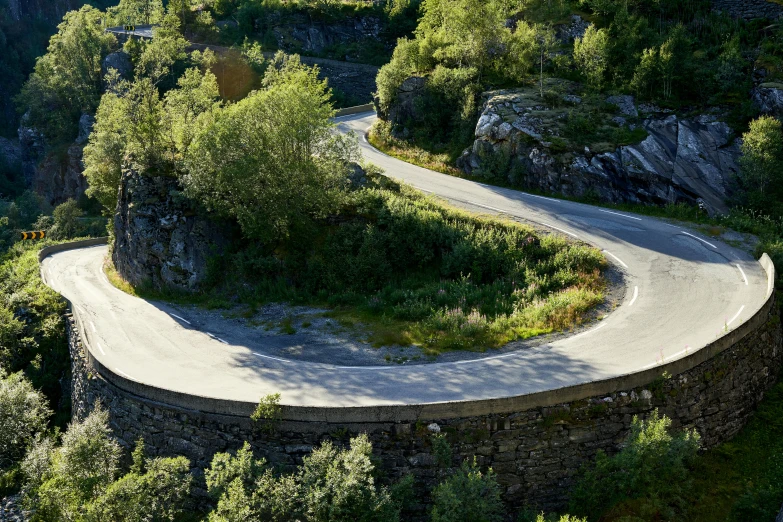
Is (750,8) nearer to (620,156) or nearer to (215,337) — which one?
(620,156)

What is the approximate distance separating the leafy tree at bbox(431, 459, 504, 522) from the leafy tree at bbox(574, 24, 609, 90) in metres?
25.4

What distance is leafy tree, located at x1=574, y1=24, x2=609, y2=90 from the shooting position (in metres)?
33.5

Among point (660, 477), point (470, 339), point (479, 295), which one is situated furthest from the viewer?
point (479, 295)

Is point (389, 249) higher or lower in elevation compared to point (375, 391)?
higher

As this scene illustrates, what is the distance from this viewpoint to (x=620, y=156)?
94.5 ft

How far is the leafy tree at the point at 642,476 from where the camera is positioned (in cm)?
1337

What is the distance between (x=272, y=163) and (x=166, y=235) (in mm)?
5795

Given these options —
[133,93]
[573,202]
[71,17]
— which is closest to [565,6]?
[573,202]

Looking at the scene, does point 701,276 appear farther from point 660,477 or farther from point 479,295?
point 660,477

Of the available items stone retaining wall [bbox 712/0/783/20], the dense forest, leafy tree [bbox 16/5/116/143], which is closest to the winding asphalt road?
the dense forest

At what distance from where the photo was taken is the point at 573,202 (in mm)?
28719

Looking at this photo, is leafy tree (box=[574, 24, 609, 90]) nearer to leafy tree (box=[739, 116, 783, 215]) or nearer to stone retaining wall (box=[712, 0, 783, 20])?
leafy tree (box=[739, 116, 783, 215])

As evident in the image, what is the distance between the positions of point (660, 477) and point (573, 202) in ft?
55.0

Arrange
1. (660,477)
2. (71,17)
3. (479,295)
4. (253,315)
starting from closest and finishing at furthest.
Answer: (660,477)
(479,295)
(253,315)
(71,17)
